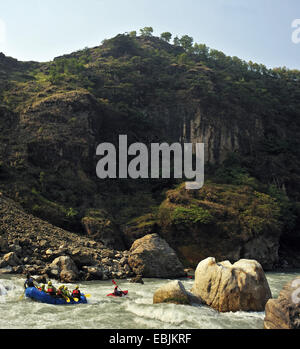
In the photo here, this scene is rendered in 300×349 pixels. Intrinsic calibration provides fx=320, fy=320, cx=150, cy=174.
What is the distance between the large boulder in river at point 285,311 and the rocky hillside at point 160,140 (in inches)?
743

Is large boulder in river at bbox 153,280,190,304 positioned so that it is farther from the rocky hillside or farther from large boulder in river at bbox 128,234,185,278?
the rocky hillside

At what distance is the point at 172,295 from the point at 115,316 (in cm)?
274

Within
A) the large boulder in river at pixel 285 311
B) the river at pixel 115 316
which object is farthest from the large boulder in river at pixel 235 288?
the large boulder in river at pixel 285 311

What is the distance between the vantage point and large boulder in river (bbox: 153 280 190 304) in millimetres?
14165

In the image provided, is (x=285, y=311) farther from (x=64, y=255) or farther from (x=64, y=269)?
(x=64, y=255)

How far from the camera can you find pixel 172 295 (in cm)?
1430

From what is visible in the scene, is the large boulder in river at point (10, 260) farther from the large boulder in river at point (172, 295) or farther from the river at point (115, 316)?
the large boulder in river at point (172, 295)

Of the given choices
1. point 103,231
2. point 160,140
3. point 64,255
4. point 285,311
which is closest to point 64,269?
point 64,255

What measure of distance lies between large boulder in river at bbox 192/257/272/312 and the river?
1.58 feet

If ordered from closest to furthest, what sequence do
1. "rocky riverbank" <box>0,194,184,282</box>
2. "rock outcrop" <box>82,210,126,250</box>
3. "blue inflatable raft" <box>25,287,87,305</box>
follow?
"blue inflatable raft" <box>25,287,87,305</box>, "rocky riverbank" <box>0,194,184,282</box>, "rock outcrop" <box>82,210,126,250</box>

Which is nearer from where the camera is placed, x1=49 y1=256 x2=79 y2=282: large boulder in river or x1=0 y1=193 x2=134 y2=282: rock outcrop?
x1=49 y1=256 x2=79 y2=282: large boulder in river

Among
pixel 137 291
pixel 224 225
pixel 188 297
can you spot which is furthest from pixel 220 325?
pixel 224 225

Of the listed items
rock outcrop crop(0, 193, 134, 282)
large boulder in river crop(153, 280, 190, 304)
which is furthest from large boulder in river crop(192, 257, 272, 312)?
rock outcrop crop(0, 193, 134, 282)
